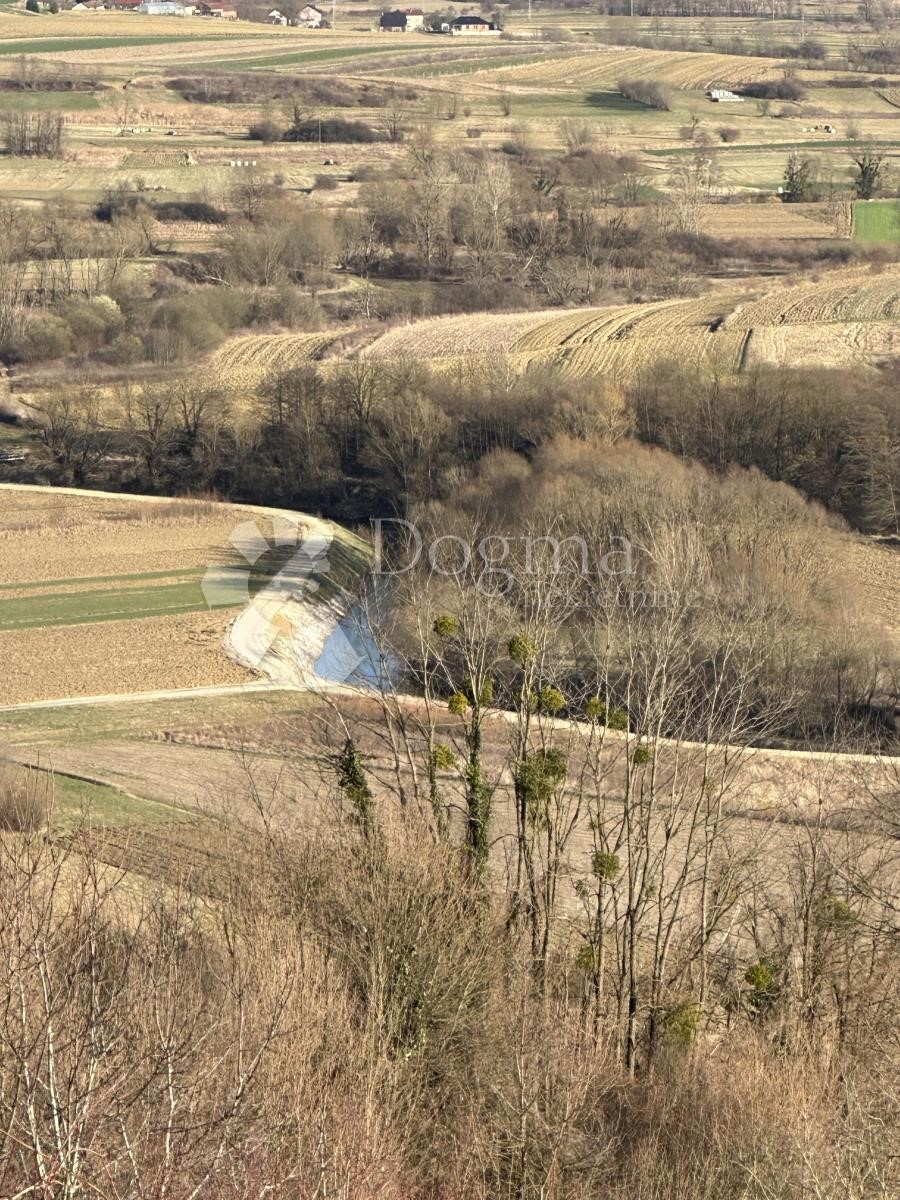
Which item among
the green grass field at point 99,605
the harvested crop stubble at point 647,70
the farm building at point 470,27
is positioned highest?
the farm building at point 470,27

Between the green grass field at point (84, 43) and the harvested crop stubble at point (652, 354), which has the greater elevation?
the green grass field at point (84, 43)

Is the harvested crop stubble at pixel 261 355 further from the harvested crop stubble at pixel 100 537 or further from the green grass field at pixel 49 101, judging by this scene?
the green grass field at pixel 49 101

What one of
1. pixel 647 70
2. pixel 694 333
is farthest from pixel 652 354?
pixel 647 70

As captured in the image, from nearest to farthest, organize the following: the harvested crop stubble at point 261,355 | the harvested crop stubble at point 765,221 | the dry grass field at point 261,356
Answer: the dry grass field at point 261,356
the harvested crop stubble at point 261,355
the harvested crop stubble at point 765,221

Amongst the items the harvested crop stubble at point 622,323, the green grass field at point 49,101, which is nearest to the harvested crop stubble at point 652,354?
the harvested crop stubble at point 622,323

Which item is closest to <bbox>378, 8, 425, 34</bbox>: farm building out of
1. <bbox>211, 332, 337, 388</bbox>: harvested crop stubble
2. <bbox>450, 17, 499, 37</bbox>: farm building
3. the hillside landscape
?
<bbox>450, 17, 499, 37</bbox>: farm building

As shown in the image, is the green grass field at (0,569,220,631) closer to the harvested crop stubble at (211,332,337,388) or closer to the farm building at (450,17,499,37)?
the harvested crop stubble at (211,332,337,388)

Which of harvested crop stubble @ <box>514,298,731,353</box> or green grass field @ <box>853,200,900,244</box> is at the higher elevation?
green grass field @ <box>853,200,900,244</box>

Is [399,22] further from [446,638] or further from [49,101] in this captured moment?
[446,638]
